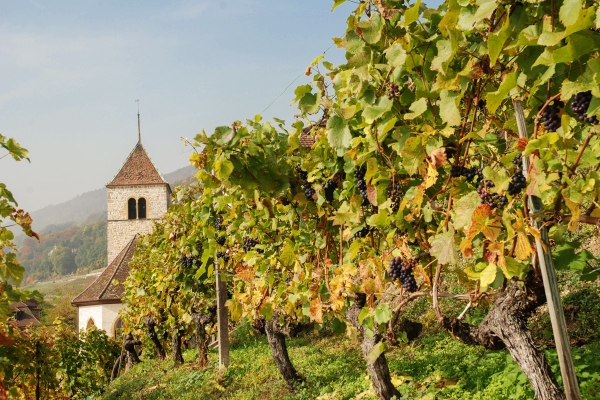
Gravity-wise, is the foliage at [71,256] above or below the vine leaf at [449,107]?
above

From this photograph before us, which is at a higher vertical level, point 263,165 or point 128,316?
point 263,165

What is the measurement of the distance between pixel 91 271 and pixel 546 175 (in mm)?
166510

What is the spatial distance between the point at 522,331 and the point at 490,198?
180 cm

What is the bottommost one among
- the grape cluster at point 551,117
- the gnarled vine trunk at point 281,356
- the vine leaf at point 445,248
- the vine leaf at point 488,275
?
the gnarled vine trunk at point 281,356

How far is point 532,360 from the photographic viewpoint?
3535 millimetres

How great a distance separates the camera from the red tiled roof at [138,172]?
39688 millimetres

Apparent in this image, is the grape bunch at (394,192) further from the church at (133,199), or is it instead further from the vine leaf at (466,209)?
the church at (133,199)

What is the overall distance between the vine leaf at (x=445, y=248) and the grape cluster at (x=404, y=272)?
536mm

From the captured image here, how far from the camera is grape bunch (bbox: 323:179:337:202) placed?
12.4ft

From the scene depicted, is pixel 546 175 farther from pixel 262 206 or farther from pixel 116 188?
pixel 116 188

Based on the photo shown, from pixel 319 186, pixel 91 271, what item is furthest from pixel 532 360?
pixel 91 271

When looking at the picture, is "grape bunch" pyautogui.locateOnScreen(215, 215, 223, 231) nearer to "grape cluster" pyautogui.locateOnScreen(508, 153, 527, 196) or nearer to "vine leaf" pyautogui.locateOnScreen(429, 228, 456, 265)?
"vine leaf" pyautogui.locateOnScreen(429, 228, 456, 265)

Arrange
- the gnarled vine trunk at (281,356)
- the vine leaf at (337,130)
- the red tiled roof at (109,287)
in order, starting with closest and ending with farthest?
the vine leaf at (337,130) < the gnarled vine trunk at (281,356) < the red tiled roof at (109,287)

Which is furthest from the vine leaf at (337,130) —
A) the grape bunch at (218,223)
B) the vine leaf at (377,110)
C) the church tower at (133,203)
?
the church tower at (133,203)
